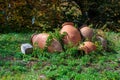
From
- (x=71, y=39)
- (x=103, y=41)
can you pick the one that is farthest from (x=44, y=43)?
(x=103, y=41)

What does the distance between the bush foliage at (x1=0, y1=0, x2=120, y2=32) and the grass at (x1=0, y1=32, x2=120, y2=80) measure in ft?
8.03

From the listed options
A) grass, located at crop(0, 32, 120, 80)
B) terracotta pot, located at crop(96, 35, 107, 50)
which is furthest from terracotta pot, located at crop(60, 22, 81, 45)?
terracotta pot, located at crop(96, 35, 107, 50)

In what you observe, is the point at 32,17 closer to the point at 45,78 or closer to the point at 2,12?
the point at 2,12

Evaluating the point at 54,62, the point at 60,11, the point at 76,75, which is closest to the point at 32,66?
the point at 54,62

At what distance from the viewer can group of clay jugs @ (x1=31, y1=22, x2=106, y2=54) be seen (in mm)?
6465

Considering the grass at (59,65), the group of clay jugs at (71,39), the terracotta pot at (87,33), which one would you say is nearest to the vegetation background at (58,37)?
the grass at (59,65)

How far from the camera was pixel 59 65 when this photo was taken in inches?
223

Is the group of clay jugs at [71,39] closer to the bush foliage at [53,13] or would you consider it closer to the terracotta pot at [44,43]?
the terracotta pot at [44,43]

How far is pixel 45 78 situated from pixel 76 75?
460 millimetres

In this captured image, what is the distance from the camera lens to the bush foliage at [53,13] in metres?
9.56

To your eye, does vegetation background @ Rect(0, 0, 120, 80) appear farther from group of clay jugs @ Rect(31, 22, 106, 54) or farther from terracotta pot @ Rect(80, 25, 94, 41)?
terracotta pot @ Rect(80, 25, 94, 41)

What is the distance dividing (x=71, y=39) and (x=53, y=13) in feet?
11.6

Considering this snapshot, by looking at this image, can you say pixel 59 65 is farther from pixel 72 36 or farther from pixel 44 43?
pixel 72 36

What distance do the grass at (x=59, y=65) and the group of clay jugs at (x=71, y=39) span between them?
164 millimetres
